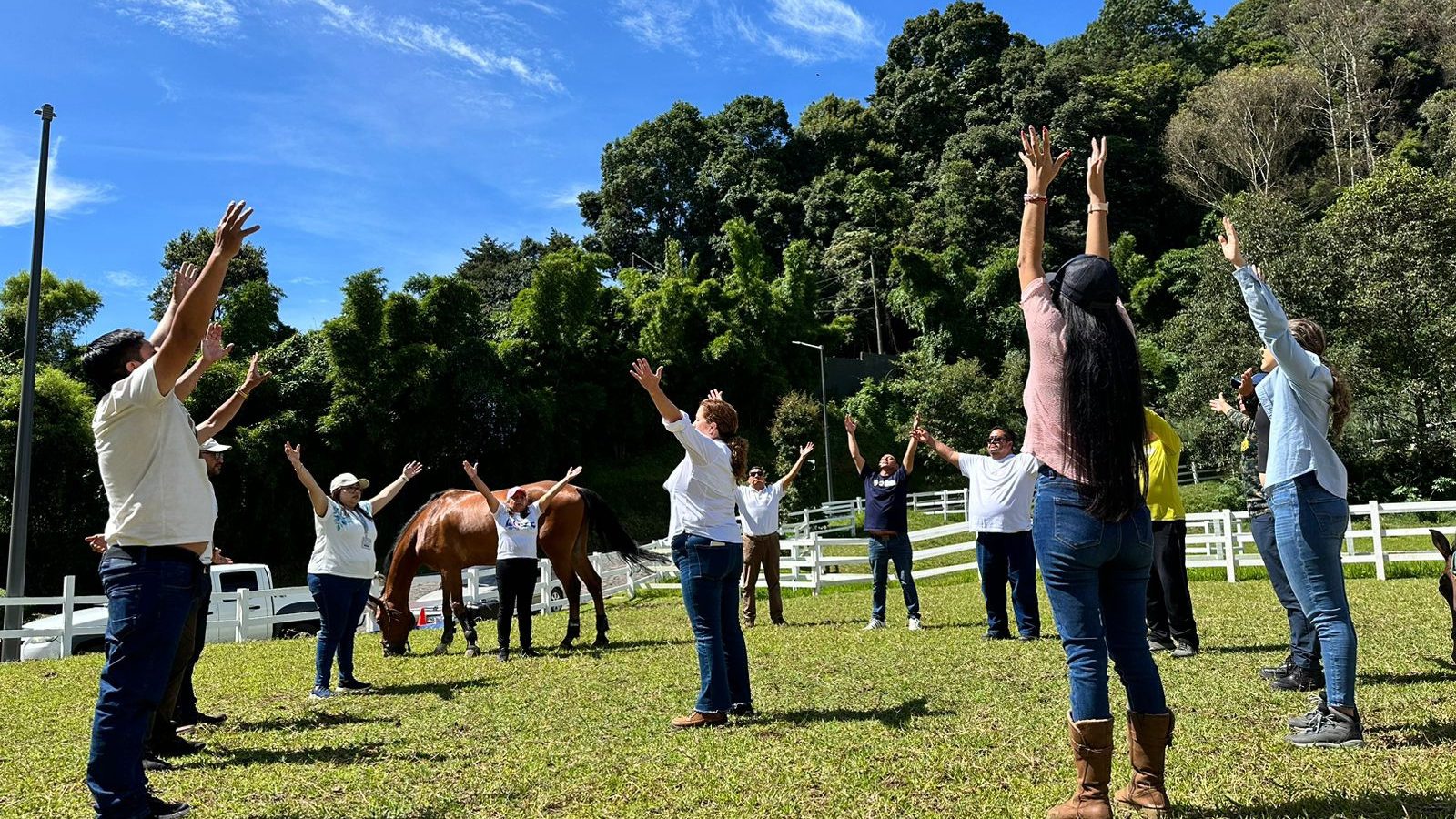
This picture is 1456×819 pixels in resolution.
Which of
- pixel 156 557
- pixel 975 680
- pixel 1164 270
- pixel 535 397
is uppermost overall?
pixel 1164 270

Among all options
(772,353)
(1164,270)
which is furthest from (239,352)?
(1164,270)

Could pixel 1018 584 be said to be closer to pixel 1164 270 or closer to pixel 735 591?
pixel 735 591

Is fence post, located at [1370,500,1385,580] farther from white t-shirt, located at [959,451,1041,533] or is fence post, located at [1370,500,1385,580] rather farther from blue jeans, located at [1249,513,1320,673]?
blue jeans, located at [1249,513,1320,673]

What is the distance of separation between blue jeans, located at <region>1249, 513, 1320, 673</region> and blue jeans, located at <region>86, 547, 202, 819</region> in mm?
5454

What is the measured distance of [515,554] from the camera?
9.04 metres

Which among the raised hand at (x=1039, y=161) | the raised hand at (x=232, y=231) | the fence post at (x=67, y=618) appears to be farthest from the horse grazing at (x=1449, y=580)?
the fence post at (x=67, y=618)

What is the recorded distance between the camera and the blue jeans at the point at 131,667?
11.5 ft

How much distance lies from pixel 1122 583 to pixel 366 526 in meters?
5.91

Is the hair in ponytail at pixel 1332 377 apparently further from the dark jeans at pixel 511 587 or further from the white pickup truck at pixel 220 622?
the white pickup truck at pixel 220 622

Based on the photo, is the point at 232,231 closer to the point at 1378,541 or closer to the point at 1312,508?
the point at 1312,508

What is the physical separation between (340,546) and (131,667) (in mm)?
3676

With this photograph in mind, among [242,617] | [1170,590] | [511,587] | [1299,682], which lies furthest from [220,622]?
[1299,682]

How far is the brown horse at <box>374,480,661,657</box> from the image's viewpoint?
1086 centimetres

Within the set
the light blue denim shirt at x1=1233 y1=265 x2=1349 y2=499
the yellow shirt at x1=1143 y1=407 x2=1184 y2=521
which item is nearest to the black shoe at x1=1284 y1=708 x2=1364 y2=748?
the light blue denim shirt at x1=1233 y1=265 x2=1349 y2=499
